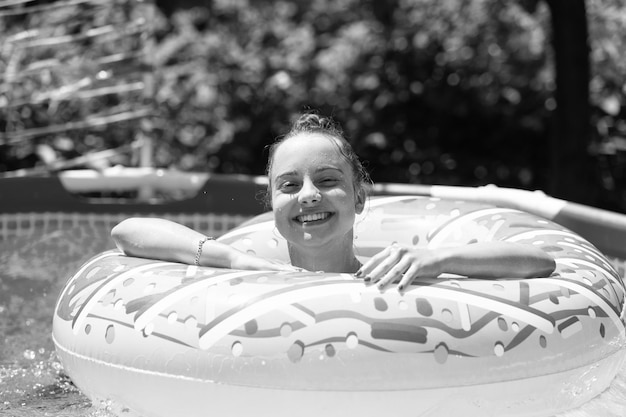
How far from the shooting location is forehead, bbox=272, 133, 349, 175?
2674 millimetres

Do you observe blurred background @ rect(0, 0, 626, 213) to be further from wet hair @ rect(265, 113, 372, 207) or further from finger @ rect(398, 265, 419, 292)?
finger @ rect(398, 265, 419, 292)

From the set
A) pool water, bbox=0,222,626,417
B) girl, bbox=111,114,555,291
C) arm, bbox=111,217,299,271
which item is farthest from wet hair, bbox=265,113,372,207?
pool water, bbox=0,222,626,417

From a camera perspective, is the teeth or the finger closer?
the finger

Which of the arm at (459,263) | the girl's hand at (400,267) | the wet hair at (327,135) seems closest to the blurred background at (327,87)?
the wet hair at (327,135)

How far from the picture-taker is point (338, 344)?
7.12ft

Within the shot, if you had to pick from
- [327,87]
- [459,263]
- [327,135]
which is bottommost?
[327,87]

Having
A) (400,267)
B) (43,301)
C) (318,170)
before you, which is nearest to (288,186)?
(318,170)

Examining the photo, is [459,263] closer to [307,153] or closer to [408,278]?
[408,278]

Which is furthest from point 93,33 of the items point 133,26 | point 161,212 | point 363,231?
point 363,231

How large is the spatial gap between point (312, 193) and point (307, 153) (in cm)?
14

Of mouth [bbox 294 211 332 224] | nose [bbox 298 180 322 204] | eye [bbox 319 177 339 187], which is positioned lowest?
mouth [bbox 294 211 332 224]

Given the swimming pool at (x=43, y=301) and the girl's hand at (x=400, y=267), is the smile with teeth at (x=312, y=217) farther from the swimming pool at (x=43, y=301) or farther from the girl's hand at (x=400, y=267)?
the swimming pool at (x=43, y=301)

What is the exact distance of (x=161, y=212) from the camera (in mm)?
5207

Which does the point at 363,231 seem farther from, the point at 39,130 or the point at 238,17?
the point at 238,17
